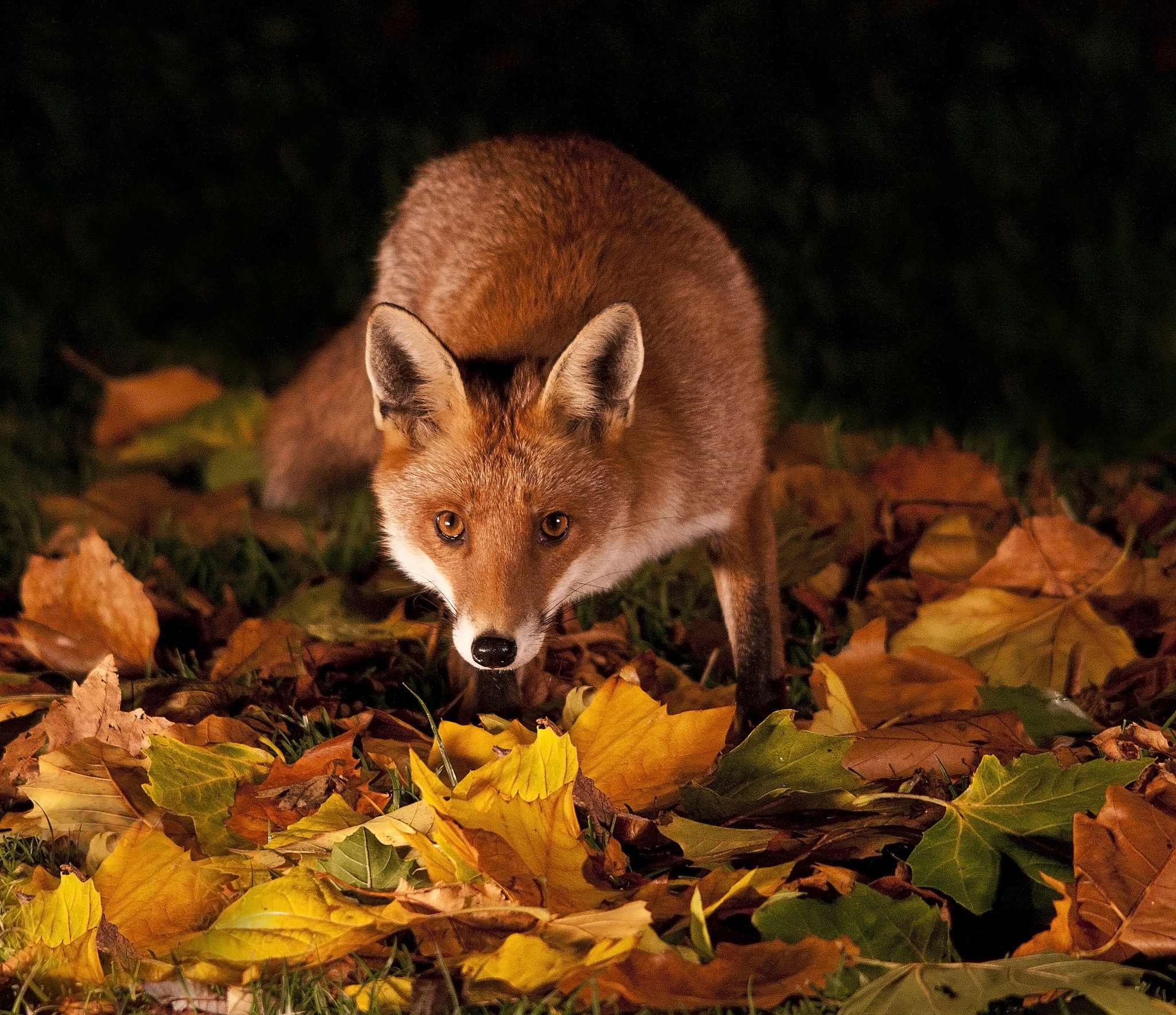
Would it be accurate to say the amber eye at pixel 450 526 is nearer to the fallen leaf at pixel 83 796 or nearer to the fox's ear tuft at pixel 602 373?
the fox's ear tuft at pixel 602 373

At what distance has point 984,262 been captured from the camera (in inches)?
263

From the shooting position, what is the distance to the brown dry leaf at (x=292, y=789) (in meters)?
2.71

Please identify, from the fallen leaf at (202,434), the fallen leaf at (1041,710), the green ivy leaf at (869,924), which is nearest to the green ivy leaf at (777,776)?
the green ivy leaf at (869,924)

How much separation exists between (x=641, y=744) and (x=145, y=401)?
363 centimetres

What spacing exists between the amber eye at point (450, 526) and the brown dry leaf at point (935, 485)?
1574mm

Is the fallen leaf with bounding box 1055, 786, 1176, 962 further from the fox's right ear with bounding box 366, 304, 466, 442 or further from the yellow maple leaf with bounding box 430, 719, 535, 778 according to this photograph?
the fox's right ear with bounding box 366, 304, 466, 442

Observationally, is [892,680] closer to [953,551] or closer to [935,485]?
[953,551]

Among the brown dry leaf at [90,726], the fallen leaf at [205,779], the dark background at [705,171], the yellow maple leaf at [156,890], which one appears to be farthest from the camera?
the dark background at [705,171]

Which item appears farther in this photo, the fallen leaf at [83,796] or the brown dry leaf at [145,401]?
the brown dry leaf at [145,401]

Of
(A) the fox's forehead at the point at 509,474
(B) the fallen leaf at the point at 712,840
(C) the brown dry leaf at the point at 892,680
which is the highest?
(A) the fox's forehead at the point at 509,474

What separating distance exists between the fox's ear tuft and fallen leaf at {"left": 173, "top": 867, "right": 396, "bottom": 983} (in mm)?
A: 1453

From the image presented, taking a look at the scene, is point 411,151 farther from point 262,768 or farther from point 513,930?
point 513,930

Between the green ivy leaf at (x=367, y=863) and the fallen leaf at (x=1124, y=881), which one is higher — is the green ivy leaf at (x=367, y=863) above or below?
below

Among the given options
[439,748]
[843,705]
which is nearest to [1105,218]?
[843,705]
